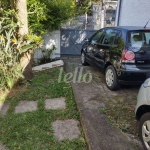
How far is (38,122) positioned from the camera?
3248 mm

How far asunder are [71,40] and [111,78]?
475 cm

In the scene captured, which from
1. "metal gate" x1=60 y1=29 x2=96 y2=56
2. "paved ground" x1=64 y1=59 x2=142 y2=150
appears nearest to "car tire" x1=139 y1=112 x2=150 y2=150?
"paved ground" x1=64 y1=59 x2=142 y2=150

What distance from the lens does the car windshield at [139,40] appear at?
3.80m

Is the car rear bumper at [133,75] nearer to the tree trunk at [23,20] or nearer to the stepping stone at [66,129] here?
the stepping stone at [66,129]

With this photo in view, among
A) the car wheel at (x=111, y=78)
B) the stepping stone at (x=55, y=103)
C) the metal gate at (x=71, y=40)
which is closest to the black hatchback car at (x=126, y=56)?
the car wheel at (x=111, y=78)

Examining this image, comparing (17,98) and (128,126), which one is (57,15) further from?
(128,126)

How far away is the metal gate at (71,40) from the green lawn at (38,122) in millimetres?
4027

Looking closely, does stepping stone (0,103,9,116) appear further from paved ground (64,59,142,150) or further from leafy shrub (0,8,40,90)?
paved ground (64,59,142,150)

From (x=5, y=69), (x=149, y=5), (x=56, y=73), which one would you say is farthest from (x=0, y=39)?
(x=149, y=5)

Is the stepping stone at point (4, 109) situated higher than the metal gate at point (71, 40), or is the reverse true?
the metal gate at point (71, 40)

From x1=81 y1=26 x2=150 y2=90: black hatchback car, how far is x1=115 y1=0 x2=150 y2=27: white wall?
277cm

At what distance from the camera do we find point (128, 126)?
2994mm

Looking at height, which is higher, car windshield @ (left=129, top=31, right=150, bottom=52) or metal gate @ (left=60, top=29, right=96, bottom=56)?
car windshield @ (left=129, top=31, right=150, bottom=52)

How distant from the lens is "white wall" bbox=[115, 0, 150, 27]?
263 inches
